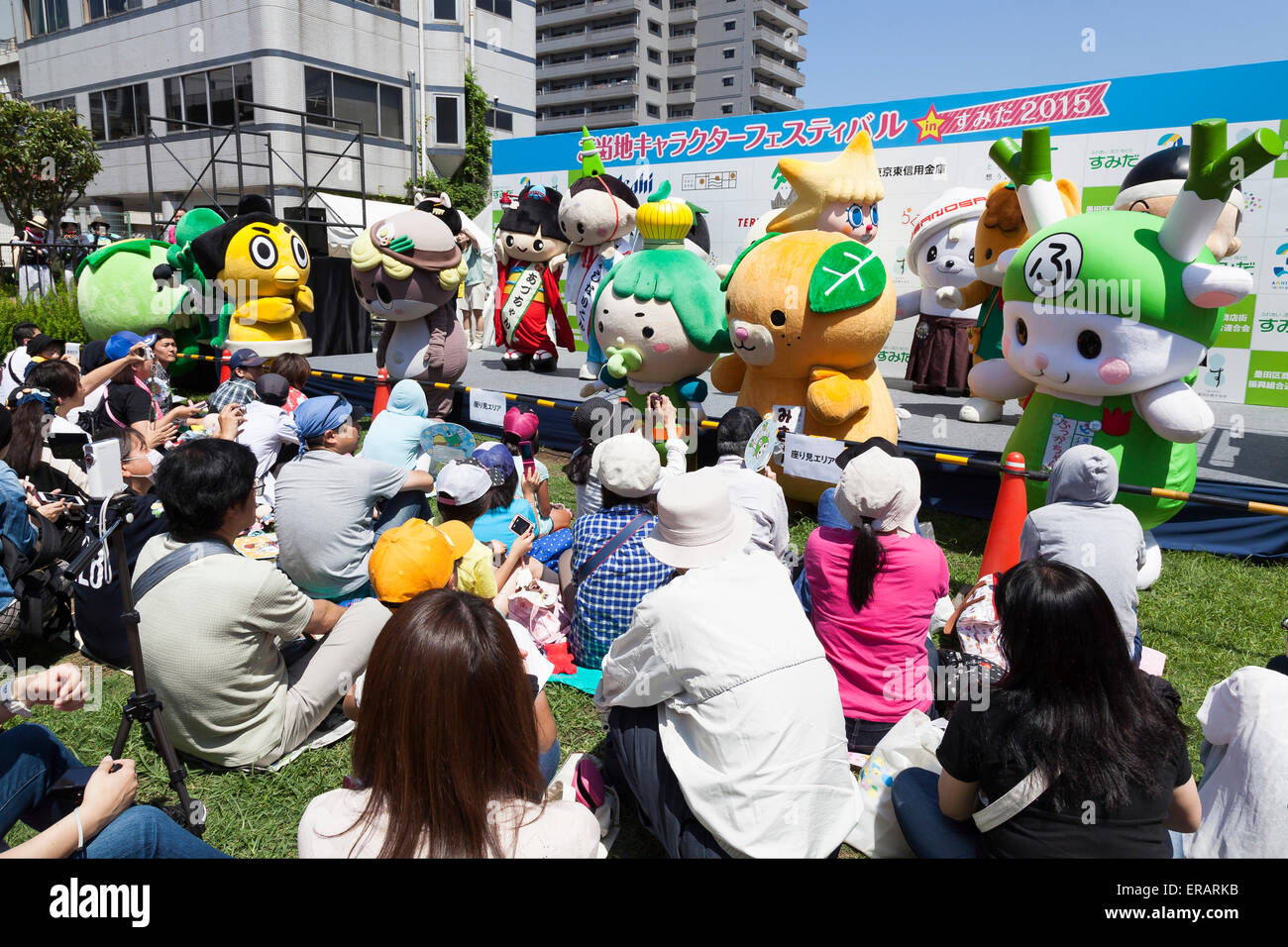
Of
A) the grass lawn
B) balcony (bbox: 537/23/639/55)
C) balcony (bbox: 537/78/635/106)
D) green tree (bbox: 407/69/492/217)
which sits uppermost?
balcony (bbox: 537/23/639/55)

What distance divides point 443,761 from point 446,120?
26.7 m

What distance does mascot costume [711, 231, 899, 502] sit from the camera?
16.3ft

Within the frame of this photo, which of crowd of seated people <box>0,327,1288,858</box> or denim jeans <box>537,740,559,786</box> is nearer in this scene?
crowd of seated people <box>0,327,1288,858</box>

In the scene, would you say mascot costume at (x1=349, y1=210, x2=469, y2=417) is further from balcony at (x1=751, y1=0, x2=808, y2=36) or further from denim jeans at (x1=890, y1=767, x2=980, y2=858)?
balcony at (x1=751, y1=0, x2=808, y2=36)

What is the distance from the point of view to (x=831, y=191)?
5.68m

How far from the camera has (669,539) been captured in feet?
8.14

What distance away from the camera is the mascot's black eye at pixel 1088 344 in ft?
13.6

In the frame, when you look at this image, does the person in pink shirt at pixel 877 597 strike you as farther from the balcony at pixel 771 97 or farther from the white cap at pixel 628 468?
the balcony at pixel 771 97

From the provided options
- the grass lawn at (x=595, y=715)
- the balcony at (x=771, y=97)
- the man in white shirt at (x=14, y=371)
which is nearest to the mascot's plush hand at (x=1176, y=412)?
the grass lawn at (x=595, y=715)

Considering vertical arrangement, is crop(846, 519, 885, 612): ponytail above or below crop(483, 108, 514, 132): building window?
below

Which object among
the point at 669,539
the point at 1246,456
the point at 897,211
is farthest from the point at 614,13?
the point at 669,539

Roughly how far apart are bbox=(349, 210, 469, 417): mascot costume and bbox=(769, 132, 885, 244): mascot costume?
2941 millimetres

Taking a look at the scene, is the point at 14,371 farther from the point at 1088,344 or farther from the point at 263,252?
the point at 1088,344

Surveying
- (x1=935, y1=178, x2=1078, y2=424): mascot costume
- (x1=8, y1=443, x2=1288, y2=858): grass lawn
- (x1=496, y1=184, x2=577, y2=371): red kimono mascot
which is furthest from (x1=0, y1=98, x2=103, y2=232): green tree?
(x1=935, y1=178, x2=1078, y2=424): mascot costume
